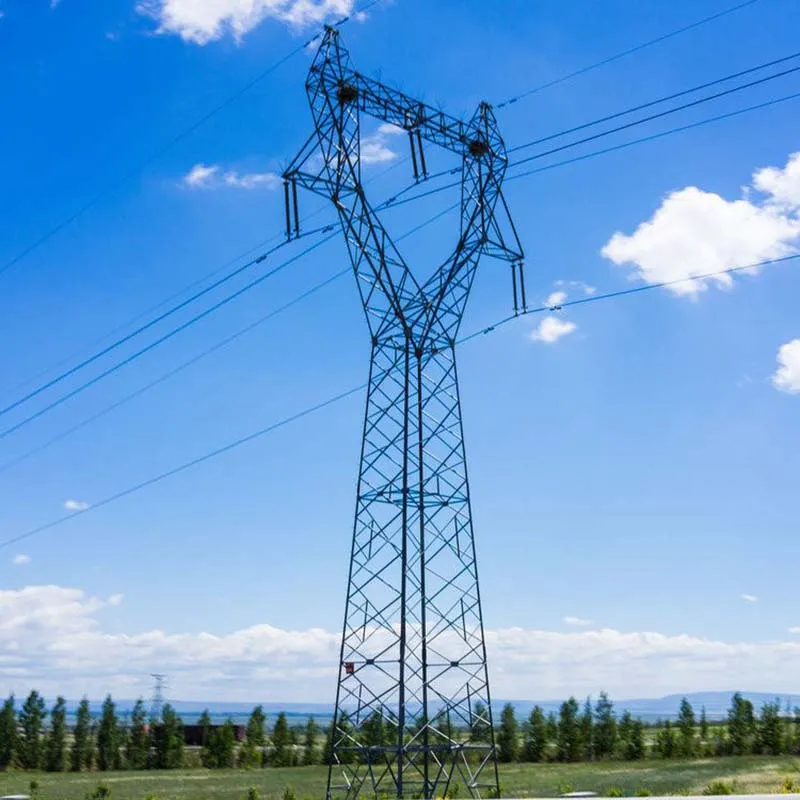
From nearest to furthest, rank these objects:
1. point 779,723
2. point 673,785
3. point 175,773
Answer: point 673,785
point 175,773
point 779,723

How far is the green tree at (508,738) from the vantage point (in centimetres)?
7906

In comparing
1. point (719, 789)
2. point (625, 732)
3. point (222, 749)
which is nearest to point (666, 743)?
point (625, 732)

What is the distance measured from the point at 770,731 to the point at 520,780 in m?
36.9

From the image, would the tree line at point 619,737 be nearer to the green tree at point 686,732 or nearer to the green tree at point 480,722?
the green tree at point 686,732

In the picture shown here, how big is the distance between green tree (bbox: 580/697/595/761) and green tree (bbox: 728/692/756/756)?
11.7 m

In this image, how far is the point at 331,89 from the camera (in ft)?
84.2

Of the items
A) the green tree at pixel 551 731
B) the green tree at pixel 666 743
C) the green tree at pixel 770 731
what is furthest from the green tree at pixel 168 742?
the green tree at pixel 770 731

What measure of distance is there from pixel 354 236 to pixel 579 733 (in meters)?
67.9

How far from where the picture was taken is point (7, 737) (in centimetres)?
8469

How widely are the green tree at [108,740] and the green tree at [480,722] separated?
67770 millimetres

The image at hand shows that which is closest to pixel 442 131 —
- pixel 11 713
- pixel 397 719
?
pixel 397 719

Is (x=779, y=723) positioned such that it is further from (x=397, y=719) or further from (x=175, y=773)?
(x=397, y=719)

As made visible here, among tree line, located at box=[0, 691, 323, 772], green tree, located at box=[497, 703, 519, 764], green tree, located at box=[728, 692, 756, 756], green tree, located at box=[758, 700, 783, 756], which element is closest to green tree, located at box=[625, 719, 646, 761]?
green tree, located at box=[728, 692, 756, 756]

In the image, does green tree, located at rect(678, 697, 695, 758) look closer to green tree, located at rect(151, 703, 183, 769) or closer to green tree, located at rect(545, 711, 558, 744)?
green tree, located at rect(545, 711, 558, 744)
